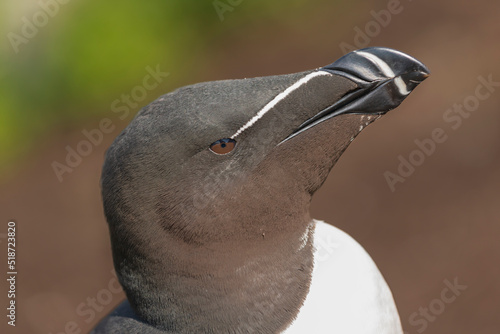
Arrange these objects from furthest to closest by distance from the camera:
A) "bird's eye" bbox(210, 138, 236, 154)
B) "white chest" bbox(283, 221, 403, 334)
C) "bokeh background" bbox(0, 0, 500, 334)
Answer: "bokeh background" bbox(0, 0, 500, 334), "white chest" bbox(283, 221, 403, 334), "bird's eye" bbox(210, 138, 236, 154)

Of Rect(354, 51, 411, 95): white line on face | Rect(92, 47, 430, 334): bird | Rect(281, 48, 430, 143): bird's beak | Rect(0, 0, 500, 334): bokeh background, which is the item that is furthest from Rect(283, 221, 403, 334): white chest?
Rect(0, 0, 500, 334): bokeh background

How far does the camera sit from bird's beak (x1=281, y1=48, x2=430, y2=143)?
2.38 metres

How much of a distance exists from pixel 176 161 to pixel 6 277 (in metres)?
5.04

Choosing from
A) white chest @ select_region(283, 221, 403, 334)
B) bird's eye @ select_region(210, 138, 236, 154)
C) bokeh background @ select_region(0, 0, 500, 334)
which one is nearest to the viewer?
bird's eye @ select_region(210, 138, 236, 154)

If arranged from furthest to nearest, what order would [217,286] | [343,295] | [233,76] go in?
[233,76] → [343,295] → [217,286]

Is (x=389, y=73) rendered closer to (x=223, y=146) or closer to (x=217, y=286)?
(x=223, y=146)

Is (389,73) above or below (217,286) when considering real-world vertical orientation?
above

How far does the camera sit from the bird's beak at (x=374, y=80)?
2.38 metres

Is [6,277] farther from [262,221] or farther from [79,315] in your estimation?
[262,221]

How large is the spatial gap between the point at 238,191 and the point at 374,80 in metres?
0.64

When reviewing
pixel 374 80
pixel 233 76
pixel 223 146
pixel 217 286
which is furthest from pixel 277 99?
pixel 233 76

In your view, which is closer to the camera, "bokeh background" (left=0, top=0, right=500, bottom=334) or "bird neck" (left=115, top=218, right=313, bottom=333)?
"bird neck" (left=115, top=218, right=313, bottom=333)

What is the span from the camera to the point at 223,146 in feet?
7.57

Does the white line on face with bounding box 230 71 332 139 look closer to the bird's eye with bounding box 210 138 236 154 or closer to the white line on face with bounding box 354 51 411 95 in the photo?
the bird's eye with bounding box 210 138 236 154
